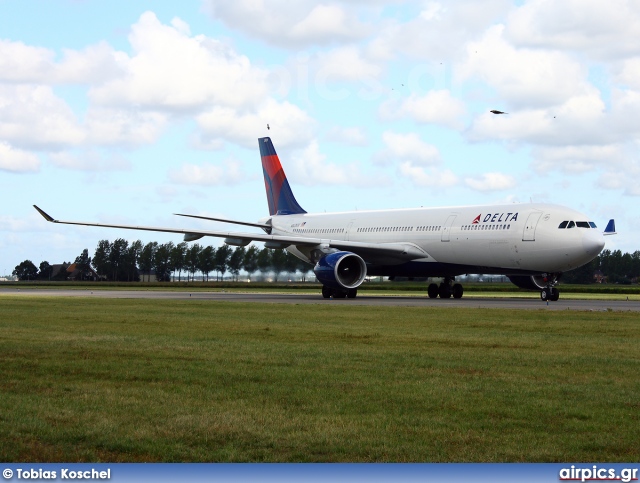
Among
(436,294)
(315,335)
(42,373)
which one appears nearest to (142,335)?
(315,335)

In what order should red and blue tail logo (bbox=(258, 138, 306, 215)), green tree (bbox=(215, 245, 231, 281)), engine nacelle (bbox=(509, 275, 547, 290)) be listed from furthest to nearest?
green tree (bbox=(215, 245, 231, 281)), red and blue tail logo (bbox=(258, 138, 306, 215)), engine nacelle (bbox=(509, 275, 547, 290))

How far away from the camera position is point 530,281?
36.9m

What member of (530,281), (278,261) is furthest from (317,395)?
(278,261)

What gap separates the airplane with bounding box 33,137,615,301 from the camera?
3186cm

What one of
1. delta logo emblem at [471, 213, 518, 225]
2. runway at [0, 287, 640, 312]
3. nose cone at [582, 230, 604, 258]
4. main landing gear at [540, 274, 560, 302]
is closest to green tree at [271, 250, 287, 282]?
runway at [0, 287, 640, 312]

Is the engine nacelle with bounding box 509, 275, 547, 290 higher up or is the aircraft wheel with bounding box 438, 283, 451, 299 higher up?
the engine nacelle with bounding box 509, 275, 547, 290

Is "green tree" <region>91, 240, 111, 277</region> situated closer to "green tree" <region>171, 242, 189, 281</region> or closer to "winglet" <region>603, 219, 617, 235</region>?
"green tree" <region>171, 242, 189, 281</region>

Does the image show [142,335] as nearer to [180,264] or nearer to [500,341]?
[500,341]

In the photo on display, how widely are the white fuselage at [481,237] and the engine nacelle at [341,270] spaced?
1853mm

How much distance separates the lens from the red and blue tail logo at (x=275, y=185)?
48.4 m

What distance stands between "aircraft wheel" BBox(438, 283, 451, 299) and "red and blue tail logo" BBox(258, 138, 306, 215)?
11.8 meters

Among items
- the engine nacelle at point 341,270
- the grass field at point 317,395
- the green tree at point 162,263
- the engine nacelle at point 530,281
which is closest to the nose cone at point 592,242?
the engine nacelle at point 530,281

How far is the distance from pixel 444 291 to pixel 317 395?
3102 centimetres

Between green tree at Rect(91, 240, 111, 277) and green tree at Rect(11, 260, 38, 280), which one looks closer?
green tree at Rect(91, 240, 111, 277)
